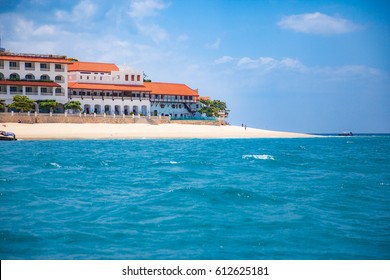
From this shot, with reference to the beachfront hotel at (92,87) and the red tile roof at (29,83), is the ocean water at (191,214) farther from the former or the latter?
the beachfront hotel at (92,87)

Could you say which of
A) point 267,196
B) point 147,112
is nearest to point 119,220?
point 267,196

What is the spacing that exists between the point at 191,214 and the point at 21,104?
6780 cm

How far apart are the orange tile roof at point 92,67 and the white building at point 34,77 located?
25.7ft

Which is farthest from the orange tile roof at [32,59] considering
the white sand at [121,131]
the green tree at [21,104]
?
the white sand at [121,131]

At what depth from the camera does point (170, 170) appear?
33.1 metres

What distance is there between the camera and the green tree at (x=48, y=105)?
3335 inches

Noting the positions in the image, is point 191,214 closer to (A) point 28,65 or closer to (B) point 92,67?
(A) point 28,65

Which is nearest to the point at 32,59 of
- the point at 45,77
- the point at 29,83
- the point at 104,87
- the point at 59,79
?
the point at 45,77

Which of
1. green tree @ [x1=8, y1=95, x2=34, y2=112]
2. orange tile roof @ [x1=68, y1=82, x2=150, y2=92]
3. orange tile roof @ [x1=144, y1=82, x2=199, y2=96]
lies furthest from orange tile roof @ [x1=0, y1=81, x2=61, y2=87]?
orange tile roof @ [x1=144, y1=82, x2=199, y2=96]

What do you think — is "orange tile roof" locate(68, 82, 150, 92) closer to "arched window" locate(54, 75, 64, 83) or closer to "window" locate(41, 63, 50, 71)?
"arched window" locate(54, 75, 64, 83)

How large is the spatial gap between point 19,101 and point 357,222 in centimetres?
7174

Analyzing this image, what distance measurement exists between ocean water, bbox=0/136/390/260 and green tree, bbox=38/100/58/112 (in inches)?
2109

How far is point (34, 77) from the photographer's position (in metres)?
89.6

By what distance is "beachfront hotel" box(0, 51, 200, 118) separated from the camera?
287ft
